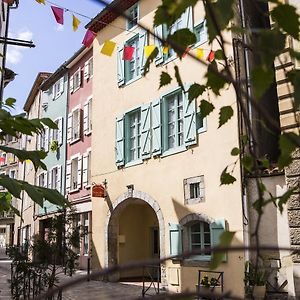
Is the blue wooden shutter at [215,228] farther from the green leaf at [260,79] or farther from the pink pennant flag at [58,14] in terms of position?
the green leaf at [260,79]

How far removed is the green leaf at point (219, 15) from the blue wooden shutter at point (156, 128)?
41.0ft

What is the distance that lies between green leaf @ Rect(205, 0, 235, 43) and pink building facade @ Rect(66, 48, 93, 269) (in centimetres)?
1668

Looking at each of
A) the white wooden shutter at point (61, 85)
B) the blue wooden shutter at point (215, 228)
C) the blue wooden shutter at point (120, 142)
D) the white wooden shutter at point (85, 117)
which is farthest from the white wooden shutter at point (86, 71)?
the blue wooden shutter at point (215, 228)

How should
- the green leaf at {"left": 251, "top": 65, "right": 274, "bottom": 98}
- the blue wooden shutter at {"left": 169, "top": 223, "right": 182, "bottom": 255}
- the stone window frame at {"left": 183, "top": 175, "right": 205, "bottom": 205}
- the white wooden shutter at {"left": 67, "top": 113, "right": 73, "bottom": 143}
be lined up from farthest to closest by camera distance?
the white wooden shutter at {"left": 67, "top": 113, "right": 73, "bottom": 143}
the blue wooden shutter at {"left": 169, "top": 223, "right": 182, "bottom": 255}
the stone window frame at {"left": 183, "top": 175, "right": 205, "bottom": 205}
the green leaf at {"left": 251, "top": 65, "right": 274, "bottom": 98}

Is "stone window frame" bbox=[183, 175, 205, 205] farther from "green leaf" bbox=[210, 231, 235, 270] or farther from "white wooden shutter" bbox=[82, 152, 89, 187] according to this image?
"green leaf" bbox=[210, 231, 235, 270]

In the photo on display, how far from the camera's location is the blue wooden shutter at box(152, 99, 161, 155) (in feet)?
44.9

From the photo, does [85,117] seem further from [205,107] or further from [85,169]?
[205,107]

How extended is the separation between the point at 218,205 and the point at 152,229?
18.3 feet

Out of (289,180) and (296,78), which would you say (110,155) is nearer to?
(289,180)

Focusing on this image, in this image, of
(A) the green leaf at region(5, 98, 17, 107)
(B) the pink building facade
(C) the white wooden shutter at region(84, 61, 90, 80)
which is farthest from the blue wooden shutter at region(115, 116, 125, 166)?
(A) the green leaf at region(5, 98, 17, 107)

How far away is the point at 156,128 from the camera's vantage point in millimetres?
13789

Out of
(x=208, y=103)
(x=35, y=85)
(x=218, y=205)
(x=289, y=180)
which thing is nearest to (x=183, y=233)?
(x=218, y=205)

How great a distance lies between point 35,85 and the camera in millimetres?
29328

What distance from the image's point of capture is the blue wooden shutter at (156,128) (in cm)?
1367
